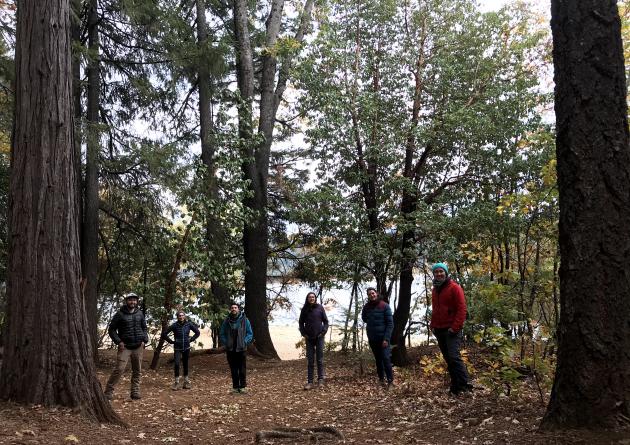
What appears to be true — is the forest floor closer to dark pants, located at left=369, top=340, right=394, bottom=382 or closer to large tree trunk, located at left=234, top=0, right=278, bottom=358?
dark pants, located at left=369, top=340, right=394, bottom=382

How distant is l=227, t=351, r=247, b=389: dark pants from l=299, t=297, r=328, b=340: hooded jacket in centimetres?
121

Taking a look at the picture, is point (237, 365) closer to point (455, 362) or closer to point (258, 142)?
point (455, 362)

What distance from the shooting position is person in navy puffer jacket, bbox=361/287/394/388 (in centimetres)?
907

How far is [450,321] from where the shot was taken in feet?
22.4

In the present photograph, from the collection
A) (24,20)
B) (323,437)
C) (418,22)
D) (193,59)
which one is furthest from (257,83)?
(323,437)

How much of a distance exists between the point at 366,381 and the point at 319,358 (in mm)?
1182

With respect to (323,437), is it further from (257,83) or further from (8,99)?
(257,83)

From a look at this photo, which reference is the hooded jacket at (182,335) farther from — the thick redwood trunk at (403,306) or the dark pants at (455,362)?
the dark pants at (455,362)

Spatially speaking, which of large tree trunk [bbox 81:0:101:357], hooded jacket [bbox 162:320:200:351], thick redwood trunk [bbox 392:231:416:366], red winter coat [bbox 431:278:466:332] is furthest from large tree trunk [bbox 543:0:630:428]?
large tree trunk [bbox 81:0:101:357]

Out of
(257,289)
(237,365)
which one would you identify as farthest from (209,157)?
(237,365)

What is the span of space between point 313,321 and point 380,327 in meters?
1.38

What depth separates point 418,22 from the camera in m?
13.6

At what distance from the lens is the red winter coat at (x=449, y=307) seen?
671 centimetres

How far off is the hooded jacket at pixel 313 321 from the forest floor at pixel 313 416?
106 centimetres
